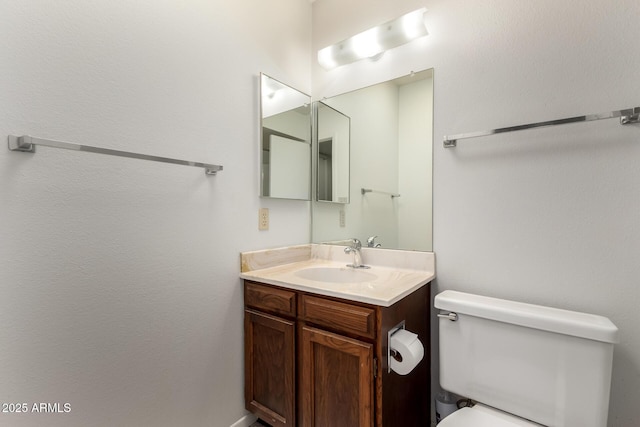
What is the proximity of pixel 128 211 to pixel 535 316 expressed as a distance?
1.57 m

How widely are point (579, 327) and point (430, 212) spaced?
0.73 m

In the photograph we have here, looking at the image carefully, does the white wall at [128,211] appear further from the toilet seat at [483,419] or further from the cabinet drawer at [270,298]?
the toilet seat at [483,419]

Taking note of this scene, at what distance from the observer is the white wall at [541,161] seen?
1.09 metres

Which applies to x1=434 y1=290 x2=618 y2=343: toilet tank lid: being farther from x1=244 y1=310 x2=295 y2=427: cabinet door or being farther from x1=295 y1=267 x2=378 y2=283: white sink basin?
x1=244 y1=310 x2=295 y2=427: cabinet door

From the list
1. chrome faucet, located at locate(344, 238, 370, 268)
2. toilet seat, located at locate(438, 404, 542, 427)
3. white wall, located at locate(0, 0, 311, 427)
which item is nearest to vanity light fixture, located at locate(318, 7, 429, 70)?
white wall, located at locate(0, 0, 311, 427)

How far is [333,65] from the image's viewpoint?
5.93ft

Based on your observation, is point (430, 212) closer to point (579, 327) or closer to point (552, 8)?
point (579, 327)

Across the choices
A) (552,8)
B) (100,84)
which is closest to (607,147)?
(552,8)

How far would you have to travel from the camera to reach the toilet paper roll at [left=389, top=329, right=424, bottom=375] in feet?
3.58

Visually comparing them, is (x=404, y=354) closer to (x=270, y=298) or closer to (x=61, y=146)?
(x=270, y=298)

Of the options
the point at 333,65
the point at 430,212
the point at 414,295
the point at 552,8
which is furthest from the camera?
the point at 333,65

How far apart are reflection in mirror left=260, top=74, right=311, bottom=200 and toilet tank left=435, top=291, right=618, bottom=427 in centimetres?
107

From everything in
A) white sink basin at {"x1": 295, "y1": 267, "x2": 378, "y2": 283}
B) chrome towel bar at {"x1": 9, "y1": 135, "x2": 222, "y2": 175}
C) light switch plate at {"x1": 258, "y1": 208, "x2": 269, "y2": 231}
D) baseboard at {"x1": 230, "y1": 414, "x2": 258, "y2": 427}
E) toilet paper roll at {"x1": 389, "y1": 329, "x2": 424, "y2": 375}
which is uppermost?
chrome towel bar at {"x1": 9, "y1": 135, "x2": 222, "y2": 175}

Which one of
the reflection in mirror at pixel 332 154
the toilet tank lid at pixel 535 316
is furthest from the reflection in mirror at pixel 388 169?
the toilet tank lid at pixel 535 316
